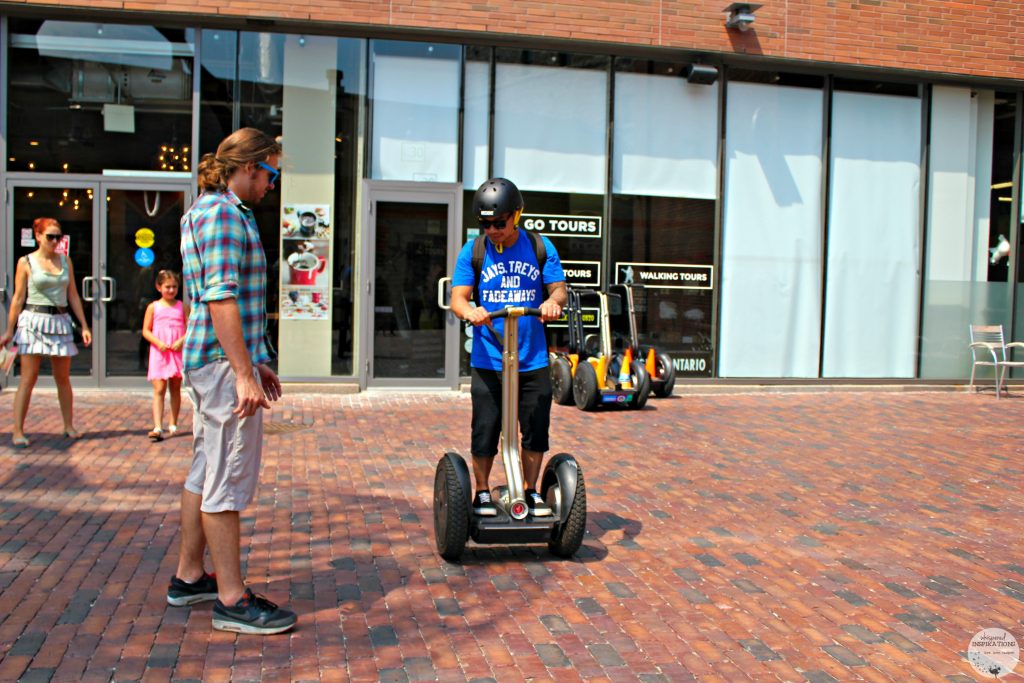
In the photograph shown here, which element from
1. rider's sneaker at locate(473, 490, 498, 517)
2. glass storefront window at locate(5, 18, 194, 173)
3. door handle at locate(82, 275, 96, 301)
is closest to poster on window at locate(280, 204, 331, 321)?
glass storefront window at locate(5, 18, 194, 173)

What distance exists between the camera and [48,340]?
28.1 feet

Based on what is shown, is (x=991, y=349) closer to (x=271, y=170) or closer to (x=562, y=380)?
(x=562, y=380)

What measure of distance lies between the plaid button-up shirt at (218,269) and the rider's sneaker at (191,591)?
1.09 metres

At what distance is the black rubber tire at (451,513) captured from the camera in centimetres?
520

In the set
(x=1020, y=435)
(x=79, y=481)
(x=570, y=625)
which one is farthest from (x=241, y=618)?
(x=1020, y=435)

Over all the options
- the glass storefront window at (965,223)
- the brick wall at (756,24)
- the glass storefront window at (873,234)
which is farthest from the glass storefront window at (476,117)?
the glass storefront window at (965,223)

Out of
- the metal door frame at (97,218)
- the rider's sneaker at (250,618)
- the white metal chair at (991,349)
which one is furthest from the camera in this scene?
the white metal chair at (991,349)

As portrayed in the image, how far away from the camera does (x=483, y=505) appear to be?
17.9 ft

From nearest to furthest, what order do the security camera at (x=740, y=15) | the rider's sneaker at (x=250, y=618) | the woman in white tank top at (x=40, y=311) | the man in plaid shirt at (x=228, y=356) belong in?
the man in plaid shirt at (x=228, y=356) → the rider's sneaker at (x=250, y=618) → the woman in white tank top at (x=40, y=311) → the security camera at (x=740, y=15)

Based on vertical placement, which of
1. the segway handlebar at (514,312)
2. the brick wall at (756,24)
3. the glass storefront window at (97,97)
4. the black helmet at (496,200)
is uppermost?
the brick wall at (756,24)

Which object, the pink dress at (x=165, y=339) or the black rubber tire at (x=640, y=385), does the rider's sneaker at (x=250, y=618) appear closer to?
the pink dress at (x=165, y=339)

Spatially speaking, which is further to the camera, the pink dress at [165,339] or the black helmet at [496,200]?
the pink dress at [165,339]

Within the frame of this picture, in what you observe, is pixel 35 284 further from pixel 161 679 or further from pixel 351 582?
pixel 161 679

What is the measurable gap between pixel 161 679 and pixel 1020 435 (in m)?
9.19
